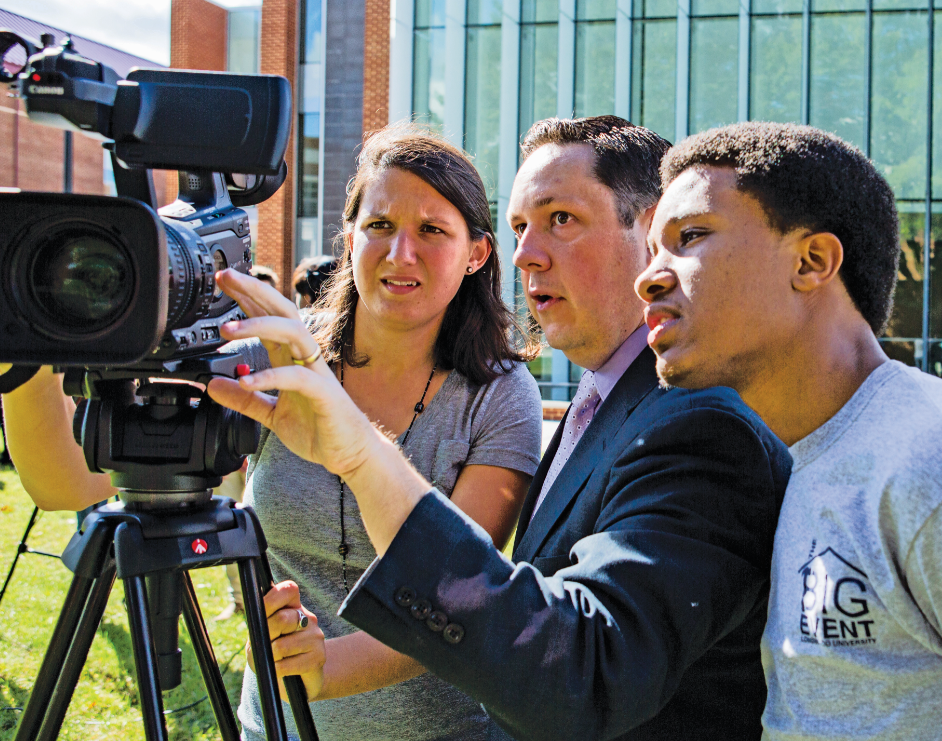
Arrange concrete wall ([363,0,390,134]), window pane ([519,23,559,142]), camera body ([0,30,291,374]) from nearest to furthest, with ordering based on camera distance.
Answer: camera body ([0,30,291,374]) < window pane ([519,23,559,142]) < concrete wall ([363,0,390,134])

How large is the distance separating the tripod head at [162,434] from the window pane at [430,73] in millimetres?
14027

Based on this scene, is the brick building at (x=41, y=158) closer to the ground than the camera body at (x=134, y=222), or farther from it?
farther from it

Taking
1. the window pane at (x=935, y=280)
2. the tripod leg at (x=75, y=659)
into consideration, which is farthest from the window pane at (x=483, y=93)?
the tripod leg at (x=75, y=659)

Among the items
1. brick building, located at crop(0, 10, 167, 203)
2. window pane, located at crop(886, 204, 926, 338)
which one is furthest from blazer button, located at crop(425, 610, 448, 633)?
brick building, located at crop(0, 10, 167, 203)

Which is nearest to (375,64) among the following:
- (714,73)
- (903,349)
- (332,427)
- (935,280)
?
(714,73)

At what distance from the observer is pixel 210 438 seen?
133 centimetres

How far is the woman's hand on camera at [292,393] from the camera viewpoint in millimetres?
1084

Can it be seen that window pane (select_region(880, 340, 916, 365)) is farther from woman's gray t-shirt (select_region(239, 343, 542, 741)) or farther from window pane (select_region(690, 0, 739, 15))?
woman's gray t-shirt (select_region(239, 343, 542, 741))

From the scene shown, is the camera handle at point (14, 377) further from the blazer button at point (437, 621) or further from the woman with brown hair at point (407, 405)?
the blazer button at point (437, 621)

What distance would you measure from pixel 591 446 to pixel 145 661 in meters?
0.77

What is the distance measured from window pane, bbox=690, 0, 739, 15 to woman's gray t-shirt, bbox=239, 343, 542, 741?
1344cm

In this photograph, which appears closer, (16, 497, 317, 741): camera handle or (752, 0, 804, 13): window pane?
(16, 497, 317, 741): camera handle

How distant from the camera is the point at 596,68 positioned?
555 inches

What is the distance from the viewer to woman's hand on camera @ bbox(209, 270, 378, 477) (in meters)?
1.08
